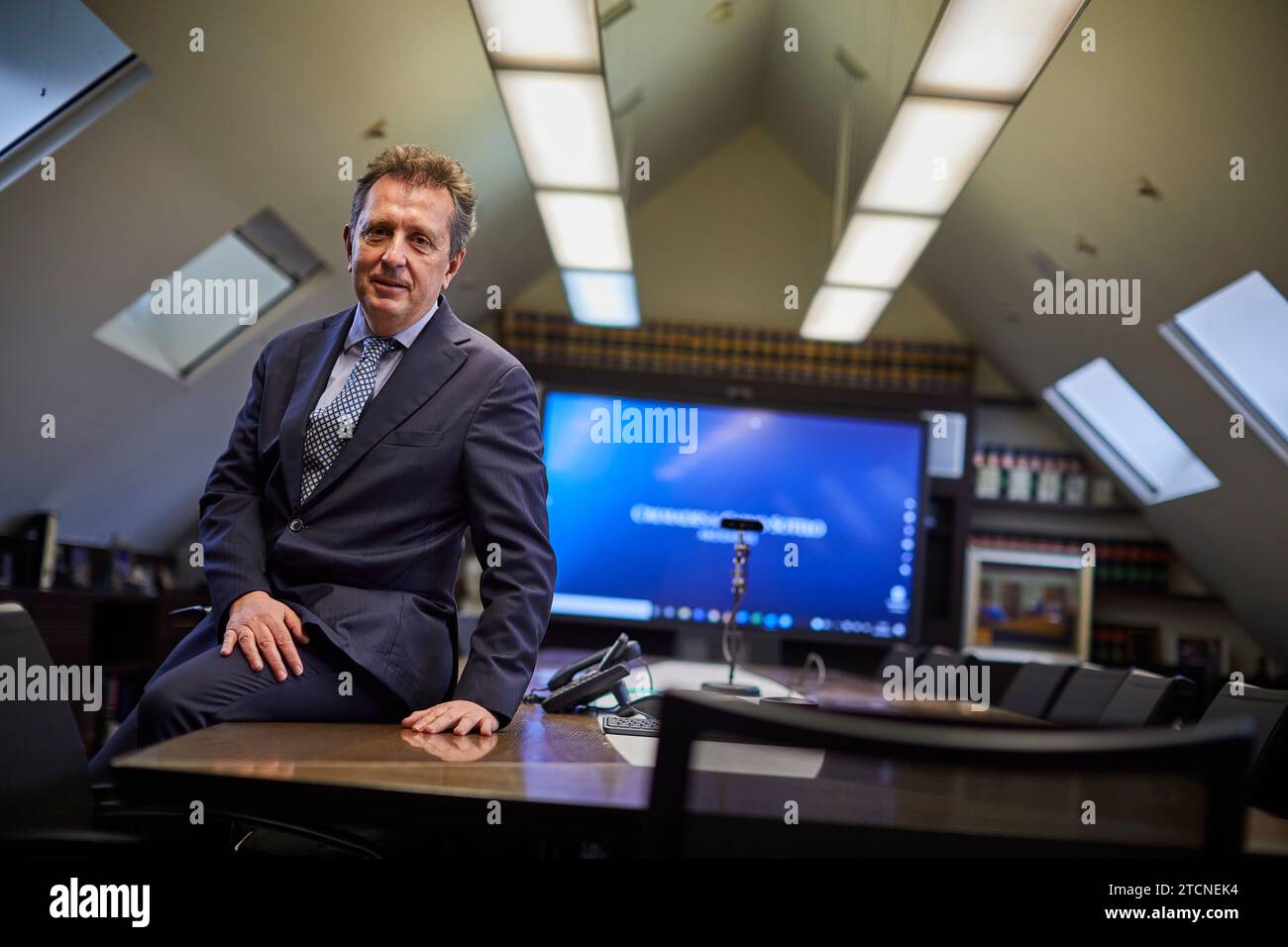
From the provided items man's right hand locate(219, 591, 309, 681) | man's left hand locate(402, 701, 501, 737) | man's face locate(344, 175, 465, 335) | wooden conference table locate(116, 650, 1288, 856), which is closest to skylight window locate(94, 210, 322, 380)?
man's face locate(344, 175, 465, 335)

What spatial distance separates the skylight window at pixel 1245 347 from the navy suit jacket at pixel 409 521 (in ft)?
15.5

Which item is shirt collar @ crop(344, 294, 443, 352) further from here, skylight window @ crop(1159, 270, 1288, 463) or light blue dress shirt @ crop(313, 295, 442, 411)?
skylight window @ crop(1159, 270, 1288, 463)

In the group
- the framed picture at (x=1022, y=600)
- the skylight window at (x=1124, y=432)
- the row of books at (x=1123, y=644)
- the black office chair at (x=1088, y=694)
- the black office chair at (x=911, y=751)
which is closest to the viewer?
the black office chair at (x=911, y=751)

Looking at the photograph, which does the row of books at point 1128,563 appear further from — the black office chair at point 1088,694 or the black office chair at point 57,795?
the black office chair at point 57,795

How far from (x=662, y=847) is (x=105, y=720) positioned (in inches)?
208

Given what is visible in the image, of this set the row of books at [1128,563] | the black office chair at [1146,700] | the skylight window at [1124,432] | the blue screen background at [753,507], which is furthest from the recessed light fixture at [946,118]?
the row of books at [1128,563]

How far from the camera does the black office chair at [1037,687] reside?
3.65 metres

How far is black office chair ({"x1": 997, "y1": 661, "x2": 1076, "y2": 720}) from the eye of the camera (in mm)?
3650

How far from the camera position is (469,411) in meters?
1.64

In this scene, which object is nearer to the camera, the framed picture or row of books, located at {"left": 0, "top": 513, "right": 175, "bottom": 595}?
row of books, located at {"left": 0, "top": 513, "right": 175, "bottom": 595}

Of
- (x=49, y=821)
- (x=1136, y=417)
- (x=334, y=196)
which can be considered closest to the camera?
(x=49, y=821)

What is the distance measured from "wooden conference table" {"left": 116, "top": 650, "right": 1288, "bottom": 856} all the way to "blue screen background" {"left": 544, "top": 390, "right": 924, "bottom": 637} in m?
4.35
